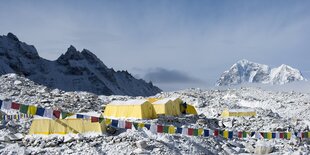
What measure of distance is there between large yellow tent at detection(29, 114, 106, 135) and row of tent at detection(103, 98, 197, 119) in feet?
22.5

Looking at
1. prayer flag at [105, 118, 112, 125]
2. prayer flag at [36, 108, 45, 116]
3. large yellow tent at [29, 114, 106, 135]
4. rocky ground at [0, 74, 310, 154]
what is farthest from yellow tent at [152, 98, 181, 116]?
prayer flag at [36, 108, 45, 116]

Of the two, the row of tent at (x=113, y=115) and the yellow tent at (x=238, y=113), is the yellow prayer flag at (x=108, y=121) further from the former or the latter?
the yellow tent at (x=238, y=113)

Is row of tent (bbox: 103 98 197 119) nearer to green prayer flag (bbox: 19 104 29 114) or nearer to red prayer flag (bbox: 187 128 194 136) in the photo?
red prayer flag (bbox: 187 128 194 136)

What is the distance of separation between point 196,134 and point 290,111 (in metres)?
40.3

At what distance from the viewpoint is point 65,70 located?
573 feet

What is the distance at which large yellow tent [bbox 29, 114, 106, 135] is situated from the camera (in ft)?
74.7

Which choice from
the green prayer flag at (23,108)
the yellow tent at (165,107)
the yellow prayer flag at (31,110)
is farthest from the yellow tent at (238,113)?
the green prayer flag at (23,108)

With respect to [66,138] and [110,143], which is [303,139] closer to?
[110,143]

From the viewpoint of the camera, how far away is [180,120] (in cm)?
2948

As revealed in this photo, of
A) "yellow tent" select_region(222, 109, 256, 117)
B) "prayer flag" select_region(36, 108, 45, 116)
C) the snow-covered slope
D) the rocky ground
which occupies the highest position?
the snow-covered slope

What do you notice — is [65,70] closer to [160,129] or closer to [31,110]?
[160,129]

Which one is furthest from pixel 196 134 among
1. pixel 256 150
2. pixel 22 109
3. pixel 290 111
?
pixel 290 111

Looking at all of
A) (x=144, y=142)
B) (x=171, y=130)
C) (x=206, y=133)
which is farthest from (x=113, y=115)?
(x=144, y=142)

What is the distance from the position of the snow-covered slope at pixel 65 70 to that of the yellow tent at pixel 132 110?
115 m
